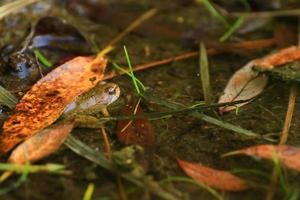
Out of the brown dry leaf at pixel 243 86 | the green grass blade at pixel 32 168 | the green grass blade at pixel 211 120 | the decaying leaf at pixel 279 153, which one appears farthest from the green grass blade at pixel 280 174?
the green grass blade at pixel 32 168

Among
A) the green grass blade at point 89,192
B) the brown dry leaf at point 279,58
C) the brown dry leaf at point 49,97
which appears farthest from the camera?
the brown dry leaf at point 279,58

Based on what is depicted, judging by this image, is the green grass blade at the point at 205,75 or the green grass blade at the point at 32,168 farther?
the green grass blade at the point at 205,75

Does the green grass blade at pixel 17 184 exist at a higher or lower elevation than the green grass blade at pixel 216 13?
lower

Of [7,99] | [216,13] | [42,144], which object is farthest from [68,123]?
[216,13]

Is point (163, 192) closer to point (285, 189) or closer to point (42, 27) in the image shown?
point (285, 189)

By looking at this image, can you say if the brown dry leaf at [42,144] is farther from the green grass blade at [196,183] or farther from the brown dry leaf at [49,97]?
the green grass blade at [196,183]

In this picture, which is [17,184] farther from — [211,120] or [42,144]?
[211,120]


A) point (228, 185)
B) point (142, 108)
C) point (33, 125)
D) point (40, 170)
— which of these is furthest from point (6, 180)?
point (228, 185)
